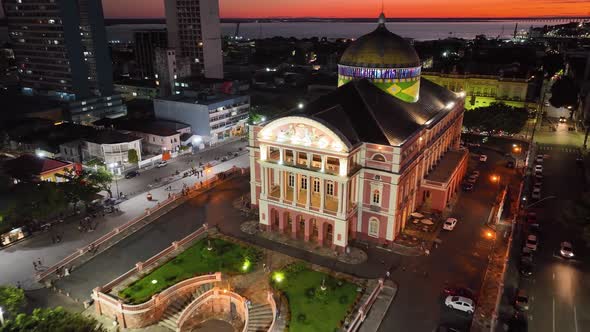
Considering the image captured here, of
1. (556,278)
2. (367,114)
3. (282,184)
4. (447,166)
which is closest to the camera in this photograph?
(556,278)

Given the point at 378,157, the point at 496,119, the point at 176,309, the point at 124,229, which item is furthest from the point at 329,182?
the point at 496,119

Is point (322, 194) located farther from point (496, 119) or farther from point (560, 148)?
point (560, 148)

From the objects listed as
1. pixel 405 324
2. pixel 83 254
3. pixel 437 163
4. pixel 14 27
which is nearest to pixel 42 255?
pixel 83 254

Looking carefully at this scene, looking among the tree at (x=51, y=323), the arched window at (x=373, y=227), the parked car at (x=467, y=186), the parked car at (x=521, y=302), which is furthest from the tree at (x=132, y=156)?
the parked car at (x=521, y=302)

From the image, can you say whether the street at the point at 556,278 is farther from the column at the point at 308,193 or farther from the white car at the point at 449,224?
the column at the point at 308,193

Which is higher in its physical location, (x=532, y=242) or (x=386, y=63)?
(x=386, y=63)

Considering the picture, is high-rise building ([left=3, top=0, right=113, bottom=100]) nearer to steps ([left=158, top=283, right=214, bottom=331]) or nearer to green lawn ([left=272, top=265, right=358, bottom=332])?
steps ([left=158, top=283, right=214, bottom=331])

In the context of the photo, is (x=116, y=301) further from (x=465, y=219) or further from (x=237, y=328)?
(x=465, y=219)
